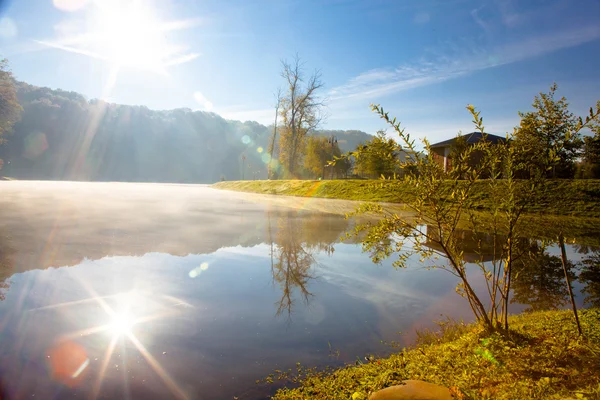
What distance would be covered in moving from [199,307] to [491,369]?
405cm

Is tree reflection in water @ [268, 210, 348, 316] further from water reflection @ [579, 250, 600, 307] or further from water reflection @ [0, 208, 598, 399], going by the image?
water reflection @ [579, 250, 600, 307]

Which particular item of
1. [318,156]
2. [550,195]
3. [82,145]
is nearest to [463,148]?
[550,195]

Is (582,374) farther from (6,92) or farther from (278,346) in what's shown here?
(6,92)

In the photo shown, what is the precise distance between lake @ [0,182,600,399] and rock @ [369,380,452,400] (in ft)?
3.49

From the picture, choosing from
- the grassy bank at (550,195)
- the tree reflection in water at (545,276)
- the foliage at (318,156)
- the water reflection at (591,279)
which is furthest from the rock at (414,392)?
the foliage at (318,156)

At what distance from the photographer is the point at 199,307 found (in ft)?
17.6

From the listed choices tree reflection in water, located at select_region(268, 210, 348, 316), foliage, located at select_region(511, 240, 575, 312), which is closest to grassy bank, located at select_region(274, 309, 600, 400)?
foliage, located at select_region(511, 240, 575, 312)

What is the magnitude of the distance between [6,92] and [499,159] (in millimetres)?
67839

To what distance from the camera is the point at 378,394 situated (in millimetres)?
2861

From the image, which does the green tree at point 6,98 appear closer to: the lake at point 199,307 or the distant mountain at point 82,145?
the lake at point 199,307

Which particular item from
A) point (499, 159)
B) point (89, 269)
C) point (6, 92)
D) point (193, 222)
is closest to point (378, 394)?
point (499, 159)

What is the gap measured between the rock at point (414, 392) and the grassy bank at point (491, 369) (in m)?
0.13

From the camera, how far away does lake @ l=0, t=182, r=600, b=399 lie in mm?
3576

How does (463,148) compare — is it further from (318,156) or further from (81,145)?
(81,145)
